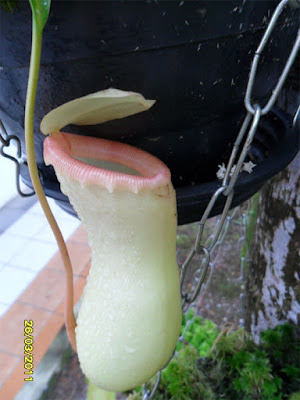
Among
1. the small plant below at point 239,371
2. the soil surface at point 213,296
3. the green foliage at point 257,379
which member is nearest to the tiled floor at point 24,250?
the soil surface at point 213,296

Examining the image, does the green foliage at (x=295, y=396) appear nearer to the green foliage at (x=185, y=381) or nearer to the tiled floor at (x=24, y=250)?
the green foliage at (x=185, y=381)

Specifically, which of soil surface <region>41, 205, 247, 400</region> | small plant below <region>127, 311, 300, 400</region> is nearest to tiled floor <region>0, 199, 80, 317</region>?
soil surface <region>41, 205, 247, 400</region>

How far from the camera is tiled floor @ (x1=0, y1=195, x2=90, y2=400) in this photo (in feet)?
3.09

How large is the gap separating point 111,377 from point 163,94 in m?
0.22

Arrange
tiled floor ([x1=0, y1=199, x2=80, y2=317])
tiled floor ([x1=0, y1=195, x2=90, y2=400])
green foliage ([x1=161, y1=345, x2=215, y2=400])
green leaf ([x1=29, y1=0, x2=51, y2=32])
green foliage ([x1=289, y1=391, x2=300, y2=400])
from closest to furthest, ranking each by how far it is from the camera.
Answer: green leaf ([x1=29, y1=0, x2=51, y2=32]) < green foliage ([x1=289, y1=391, x2=300, y2=400]) < green foliage ([x1=161, y1=345, x2=215, y2=400]) < tiled floor ([x1=0, y1=195, x2=90, y2=400]) < tiled floor ([x1=0, y1=199, x2=80, y2=317])

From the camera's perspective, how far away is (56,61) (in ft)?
0.79

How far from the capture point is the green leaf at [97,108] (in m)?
0.22

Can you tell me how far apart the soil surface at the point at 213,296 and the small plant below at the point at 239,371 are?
0.12 meters

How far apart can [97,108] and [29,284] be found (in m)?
0.98

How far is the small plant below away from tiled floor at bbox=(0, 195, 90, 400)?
1.12ft

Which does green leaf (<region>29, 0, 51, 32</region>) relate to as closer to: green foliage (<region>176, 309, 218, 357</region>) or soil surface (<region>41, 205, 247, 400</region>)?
soil surface (<region>41, 205, 247, 400</region>)

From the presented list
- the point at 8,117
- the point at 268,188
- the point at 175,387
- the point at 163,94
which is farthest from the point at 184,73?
the point at 175,387

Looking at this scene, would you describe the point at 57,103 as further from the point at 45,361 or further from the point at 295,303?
the point at 45,361

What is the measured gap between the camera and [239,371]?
721 mm
